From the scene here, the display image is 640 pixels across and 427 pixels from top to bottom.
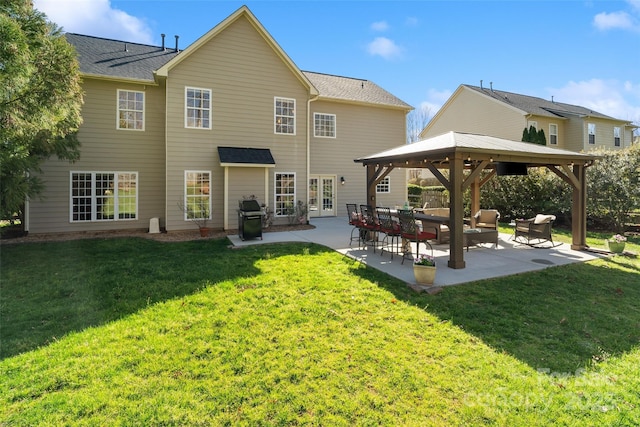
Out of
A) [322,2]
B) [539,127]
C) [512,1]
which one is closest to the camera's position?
[512,1]

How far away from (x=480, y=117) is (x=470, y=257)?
21199 mm

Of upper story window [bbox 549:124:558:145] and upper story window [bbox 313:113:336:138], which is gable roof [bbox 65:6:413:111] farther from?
upper story window [bbox 549:124:558:145]

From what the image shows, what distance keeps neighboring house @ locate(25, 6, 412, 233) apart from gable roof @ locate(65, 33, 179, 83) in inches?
1.6

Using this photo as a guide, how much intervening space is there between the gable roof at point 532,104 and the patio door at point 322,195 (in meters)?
16.4

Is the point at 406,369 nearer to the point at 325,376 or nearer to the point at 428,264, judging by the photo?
the point at 325,376

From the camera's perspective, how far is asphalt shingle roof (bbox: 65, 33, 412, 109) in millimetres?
12195

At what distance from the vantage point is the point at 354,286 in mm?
5941

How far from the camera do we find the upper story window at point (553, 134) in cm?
2411

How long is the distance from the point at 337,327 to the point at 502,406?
2.10 meters

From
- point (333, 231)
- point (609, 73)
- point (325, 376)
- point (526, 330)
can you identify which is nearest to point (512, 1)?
point (333, 231)

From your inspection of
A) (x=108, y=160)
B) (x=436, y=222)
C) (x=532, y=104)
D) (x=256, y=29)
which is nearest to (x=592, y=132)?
(x=532, y=104)

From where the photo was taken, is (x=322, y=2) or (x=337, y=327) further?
(x=322, y=2)

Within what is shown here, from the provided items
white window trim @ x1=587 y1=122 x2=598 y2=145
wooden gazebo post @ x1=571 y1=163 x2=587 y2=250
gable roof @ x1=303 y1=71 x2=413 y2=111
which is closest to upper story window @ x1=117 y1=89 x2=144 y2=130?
gable roof @ x1=303 y1=71 x2=413 y2=111

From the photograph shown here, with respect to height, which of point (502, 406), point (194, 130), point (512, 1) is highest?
point (512, 1)
